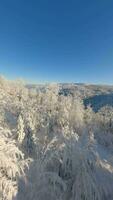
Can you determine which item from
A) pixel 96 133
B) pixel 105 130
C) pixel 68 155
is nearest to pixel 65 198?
pixel 68 155

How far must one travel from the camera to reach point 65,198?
1033cm

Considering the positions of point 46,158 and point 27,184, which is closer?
point 27,184

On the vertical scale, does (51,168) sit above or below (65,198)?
above

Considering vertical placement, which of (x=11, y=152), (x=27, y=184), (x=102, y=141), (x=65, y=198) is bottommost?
(x=102, y=141)

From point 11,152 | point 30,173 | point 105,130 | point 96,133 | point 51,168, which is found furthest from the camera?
point 105,130

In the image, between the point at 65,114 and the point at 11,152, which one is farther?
the point at 65,114

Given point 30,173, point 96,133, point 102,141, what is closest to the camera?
point 30,173

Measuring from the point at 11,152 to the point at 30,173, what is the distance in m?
3.16

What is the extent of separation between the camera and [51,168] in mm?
11375

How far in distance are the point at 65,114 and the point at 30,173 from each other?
2064cm

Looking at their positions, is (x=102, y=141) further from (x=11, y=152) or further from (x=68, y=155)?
(x=11, y=152)

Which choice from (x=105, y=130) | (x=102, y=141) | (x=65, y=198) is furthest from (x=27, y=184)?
(x=105, y=130)

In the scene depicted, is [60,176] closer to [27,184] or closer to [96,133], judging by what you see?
[27,184]

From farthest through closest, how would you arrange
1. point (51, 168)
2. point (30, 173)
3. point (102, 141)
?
1. point (102, 141)
2. point (51, 168)
3. point (30, 173)
